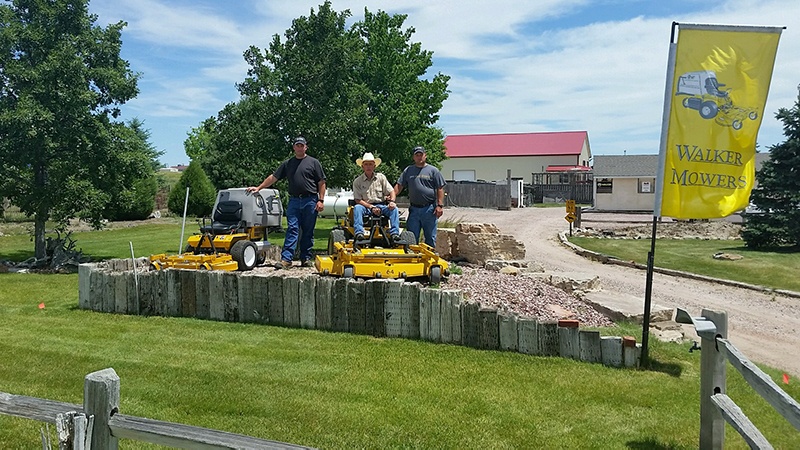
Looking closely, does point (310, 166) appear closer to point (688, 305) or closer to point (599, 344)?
point (599, 344)

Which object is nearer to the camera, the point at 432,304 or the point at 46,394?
the point at 46,394

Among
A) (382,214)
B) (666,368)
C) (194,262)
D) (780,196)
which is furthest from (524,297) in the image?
(780,196)

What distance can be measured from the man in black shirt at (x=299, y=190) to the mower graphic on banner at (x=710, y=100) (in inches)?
242

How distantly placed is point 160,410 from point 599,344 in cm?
401

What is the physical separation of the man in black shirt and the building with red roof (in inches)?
1746

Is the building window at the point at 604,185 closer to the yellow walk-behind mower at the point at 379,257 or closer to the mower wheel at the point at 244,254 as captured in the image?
the yellow walk-behind mower at the point at 379,257

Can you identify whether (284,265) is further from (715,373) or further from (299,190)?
(715,373)

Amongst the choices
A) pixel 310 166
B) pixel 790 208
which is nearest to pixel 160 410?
pixel 310 166

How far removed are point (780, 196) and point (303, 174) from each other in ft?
54.4

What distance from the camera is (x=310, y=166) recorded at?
424 inches

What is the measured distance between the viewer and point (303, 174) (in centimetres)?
1080

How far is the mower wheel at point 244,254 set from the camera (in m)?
10.7

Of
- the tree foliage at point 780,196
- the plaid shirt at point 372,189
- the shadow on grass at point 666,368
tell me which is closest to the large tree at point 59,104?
the plaid shirt at point 372,189

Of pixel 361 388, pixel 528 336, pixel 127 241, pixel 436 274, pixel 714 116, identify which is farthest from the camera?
pixel 127 241
